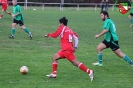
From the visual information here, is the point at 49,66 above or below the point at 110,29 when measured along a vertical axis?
below

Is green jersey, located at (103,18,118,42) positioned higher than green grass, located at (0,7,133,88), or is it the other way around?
green jersey, located at (103,18,118,42)

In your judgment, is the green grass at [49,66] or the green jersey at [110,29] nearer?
the green grass at [49,66]

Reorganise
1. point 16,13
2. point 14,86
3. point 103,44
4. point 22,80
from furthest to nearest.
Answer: point 16,13 → point 103,44 → point 22,80 → point 14,86

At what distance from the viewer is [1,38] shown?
17.9 metres

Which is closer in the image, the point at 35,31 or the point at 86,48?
the point at 86,48

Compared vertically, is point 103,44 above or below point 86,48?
above

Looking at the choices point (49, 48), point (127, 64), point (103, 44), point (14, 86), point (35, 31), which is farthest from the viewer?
point (35, 31)

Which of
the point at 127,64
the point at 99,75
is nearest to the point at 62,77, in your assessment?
the point at 99,75

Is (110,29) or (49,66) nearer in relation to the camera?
(110,29)

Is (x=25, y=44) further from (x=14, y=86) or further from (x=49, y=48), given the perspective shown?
(x=14, y=86)

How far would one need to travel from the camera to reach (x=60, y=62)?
1245cm

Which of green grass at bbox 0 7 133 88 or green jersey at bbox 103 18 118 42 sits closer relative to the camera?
green grass at bbox 0 7 133 88

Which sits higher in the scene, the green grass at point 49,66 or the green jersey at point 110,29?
the green jersey at point 110,29

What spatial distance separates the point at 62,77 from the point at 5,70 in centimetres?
174
